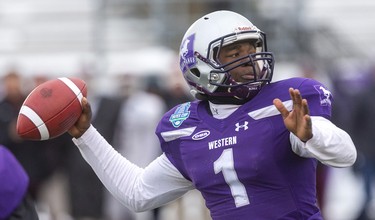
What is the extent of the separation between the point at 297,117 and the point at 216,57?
24.3 inches

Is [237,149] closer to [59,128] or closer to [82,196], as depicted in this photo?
[59,128]

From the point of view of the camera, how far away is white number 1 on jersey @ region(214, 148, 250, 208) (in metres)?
3.98

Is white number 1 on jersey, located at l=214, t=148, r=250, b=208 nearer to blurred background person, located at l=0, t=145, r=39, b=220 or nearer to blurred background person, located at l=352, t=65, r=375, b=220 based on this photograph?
blurred background person, located at l=0, t=145, r=39, b=220

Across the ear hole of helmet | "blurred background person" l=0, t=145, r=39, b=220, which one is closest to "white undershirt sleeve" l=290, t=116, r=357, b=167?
the ear hole of helmet

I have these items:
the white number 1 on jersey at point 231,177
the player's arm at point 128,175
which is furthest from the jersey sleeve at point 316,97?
the player's arm at point 128,175

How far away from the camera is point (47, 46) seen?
50.4 feet

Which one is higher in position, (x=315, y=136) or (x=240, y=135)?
(x=315, y=136)

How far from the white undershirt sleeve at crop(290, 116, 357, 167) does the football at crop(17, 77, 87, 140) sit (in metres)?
1.00

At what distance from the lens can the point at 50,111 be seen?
4.26 m

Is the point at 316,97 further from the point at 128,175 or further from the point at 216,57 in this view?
the point at 128,175

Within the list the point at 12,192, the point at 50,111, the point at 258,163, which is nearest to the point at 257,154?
the point at 258,163

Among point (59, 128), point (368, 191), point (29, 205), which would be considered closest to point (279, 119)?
point (59, 128)

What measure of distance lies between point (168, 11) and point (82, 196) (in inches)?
210

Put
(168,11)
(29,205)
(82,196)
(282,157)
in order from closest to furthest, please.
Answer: (282,157) < (29,205) < (82,196) < (168,11)
